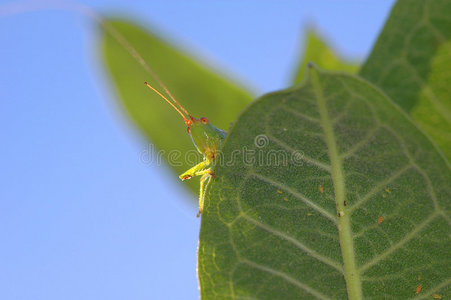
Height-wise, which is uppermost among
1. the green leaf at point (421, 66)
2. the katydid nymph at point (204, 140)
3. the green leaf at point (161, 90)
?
the green leaf at point (161, 90)

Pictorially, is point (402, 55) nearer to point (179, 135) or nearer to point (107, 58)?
point (179, 135)

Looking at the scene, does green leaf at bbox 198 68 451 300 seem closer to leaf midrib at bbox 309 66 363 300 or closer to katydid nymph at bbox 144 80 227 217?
leaf midrib at bbox 309 66 363 300

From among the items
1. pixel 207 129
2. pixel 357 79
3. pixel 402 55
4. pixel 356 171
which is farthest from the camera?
pixel 207 129

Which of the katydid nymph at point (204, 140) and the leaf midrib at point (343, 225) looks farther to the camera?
the katydid nymph at point (204, 140)

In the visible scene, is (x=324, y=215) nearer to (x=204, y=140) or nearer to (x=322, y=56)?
(x=204, y=140)

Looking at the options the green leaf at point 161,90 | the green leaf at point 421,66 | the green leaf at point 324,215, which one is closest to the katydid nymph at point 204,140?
the green leaf at point 161,90

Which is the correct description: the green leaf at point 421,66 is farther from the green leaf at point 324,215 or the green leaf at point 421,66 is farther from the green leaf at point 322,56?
the green leaf at point 322,56

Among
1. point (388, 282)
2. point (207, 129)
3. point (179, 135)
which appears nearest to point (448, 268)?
point (388, 282)
